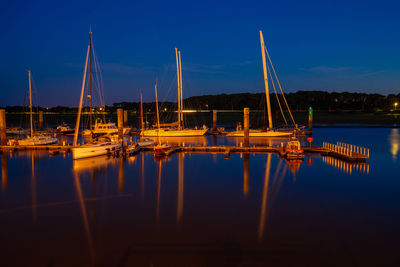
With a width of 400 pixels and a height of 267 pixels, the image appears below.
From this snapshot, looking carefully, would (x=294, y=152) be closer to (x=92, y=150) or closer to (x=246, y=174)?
(x=246, y=174)

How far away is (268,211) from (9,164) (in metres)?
24.8

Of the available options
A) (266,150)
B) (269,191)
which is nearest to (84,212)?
(269,191)

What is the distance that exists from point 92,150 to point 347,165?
2265 cm

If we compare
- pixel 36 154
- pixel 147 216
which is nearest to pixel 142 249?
pixel 147 216

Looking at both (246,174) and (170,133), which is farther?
(170,133)

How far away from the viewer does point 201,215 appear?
48.5 feet

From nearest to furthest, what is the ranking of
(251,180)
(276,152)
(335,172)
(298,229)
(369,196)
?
(298,229), (369,196), (251,180), (335,172), (276,152)

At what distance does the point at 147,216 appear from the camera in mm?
14727

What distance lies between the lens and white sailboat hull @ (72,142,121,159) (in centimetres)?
2977

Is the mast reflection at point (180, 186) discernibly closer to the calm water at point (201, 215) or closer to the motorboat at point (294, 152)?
the calm water at point (201, 215)

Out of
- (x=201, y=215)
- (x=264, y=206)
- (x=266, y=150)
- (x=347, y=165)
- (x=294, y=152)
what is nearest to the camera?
(x=201, y=215)

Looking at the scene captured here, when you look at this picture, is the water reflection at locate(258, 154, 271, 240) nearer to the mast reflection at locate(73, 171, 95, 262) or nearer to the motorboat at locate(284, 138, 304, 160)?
the motorboat at locate(284, 138, 304, 160)

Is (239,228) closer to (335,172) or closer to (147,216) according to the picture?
(147,216)

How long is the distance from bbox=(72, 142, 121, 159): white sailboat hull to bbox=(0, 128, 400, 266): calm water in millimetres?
2823
